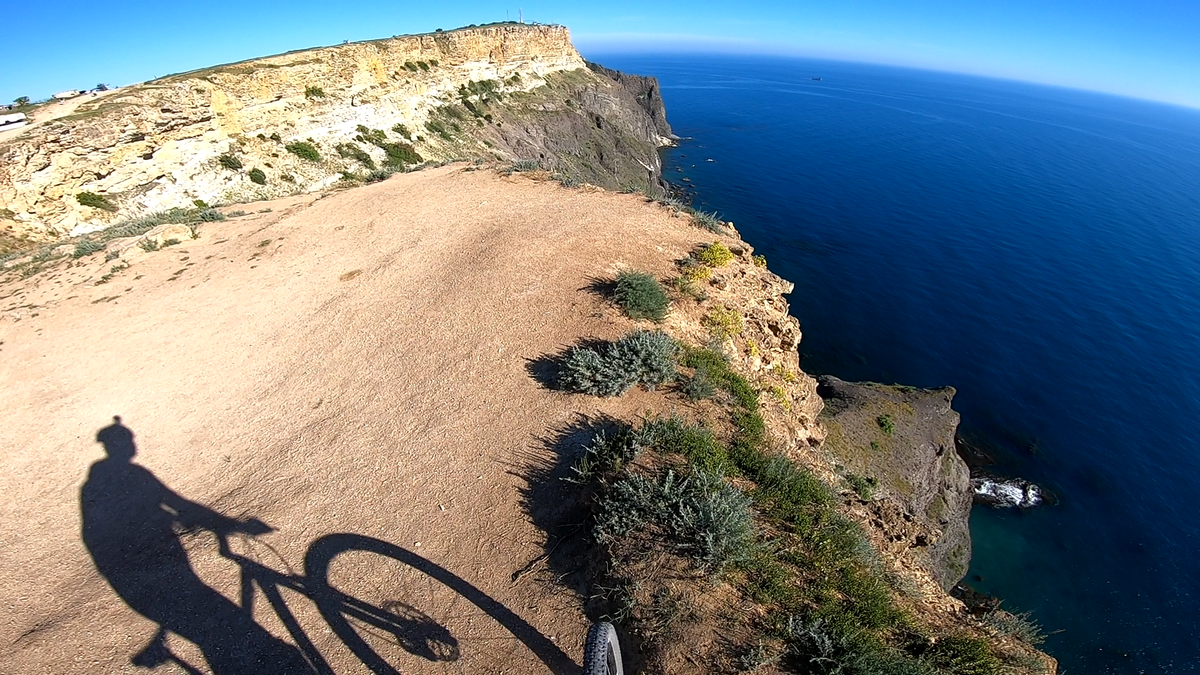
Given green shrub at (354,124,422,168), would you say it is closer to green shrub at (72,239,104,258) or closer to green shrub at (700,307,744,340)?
green shrub at (72,239,104,258)

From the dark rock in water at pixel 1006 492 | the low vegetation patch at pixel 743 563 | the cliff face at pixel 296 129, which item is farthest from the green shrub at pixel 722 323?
the cliff face at pixel 296 129

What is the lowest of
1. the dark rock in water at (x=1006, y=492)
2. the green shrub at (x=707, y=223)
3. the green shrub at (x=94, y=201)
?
the dark rock in water at (x=1006, y=492)

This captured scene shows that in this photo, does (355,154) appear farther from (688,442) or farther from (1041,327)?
(1041,327)

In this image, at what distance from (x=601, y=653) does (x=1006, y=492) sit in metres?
27.7

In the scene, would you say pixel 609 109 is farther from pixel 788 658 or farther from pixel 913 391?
pixel 788 658

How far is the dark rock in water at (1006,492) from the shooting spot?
23.6 metres

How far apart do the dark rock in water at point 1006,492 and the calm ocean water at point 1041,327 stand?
538 mm

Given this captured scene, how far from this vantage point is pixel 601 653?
16.4ft

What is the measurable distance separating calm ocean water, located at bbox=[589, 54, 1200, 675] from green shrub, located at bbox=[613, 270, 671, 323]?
601 inches

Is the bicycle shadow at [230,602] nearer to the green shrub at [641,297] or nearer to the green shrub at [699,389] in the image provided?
the green shrub at [699,389]

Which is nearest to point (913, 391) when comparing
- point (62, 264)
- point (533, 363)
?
point (533, 363)

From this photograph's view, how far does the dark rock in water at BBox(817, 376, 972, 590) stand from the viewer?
1850 cm

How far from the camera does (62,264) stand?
1844cm

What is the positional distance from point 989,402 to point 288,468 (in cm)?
3520
